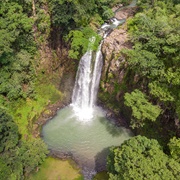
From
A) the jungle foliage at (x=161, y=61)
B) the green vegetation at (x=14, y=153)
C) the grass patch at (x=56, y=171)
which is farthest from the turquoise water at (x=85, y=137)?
the jungle foliage at (x=161, y=61)

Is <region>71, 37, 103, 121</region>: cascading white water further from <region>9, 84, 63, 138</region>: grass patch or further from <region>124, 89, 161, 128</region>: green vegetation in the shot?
<region>124, 89, 161, 128</region>: green vegetation

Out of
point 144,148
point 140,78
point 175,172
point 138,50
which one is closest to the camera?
point 175,172

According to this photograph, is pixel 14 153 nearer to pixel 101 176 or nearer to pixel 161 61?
pixel 101 176

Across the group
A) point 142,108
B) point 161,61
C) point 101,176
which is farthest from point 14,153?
point 161,61

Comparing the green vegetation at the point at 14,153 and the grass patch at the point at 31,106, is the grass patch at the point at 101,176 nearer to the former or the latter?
the green vegetation at the point at 14,153

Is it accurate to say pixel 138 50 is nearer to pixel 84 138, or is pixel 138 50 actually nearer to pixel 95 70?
pixel 95 70

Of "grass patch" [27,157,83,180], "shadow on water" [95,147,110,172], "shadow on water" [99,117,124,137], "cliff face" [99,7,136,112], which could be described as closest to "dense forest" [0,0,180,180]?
"cliff face" [99,7,136,112]

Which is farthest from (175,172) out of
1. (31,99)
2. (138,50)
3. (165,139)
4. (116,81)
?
(31,99)
